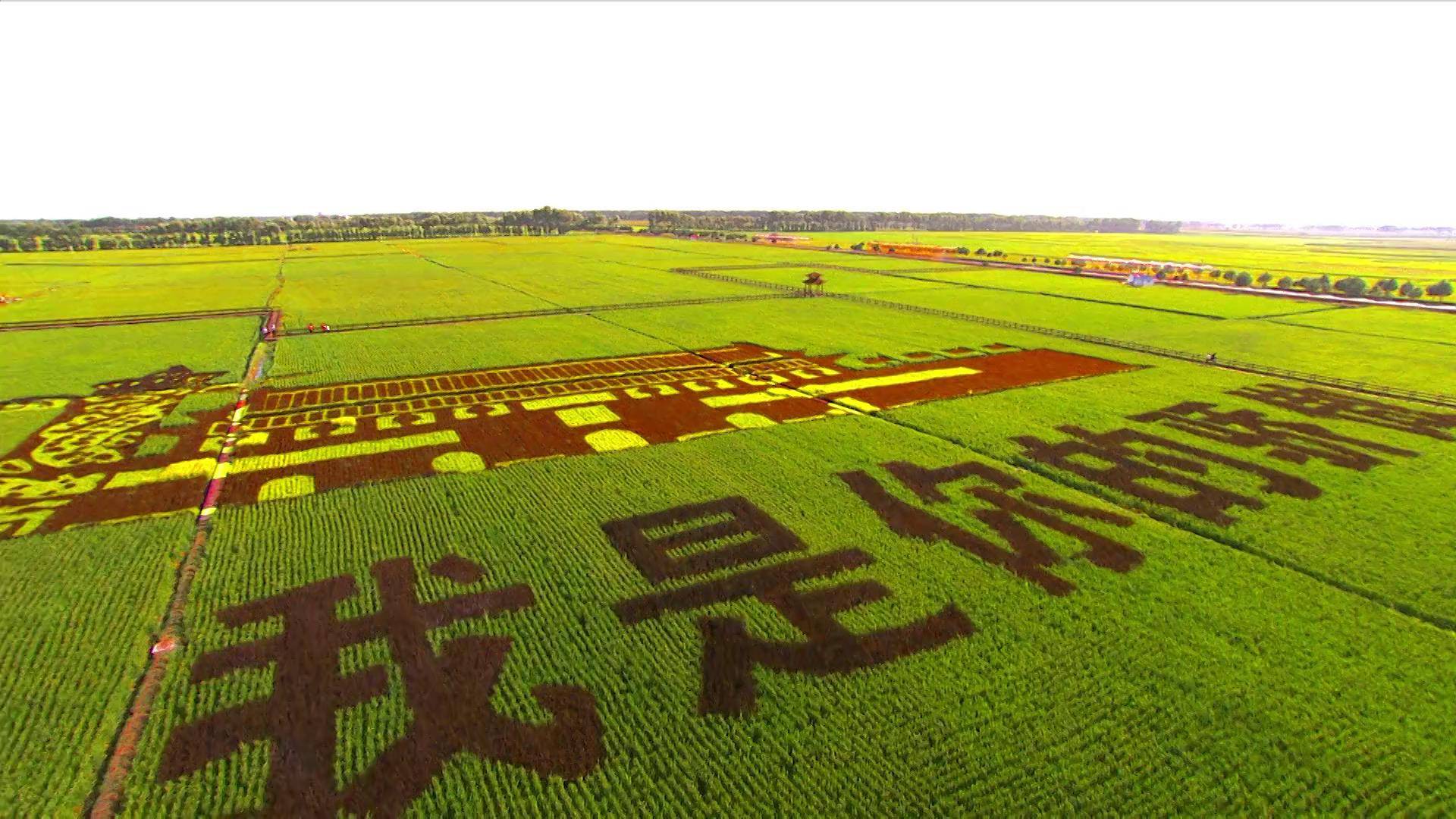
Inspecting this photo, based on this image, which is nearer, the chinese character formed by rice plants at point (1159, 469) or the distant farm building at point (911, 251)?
the chinese character formed by rice plants at point (1159, 469)

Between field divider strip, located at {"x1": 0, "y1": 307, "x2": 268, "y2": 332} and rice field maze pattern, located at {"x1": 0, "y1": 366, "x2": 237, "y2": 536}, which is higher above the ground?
field divider strip, located at {"x1": 0, "y1": 307, "x2": 268, "y2": 332}

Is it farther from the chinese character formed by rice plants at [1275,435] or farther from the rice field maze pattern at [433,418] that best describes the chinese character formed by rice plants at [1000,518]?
the chinese character formed by rice plants at [1275,435]

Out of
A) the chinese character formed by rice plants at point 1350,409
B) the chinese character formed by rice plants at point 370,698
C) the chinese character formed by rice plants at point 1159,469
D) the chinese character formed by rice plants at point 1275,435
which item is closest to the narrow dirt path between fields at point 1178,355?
the chinese character formed by rice plants at point 1350,409

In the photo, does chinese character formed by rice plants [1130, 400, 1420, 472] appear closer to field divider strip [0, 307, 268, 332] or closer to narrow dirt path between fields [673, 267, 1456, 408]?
narrow dirt path between fields [673, 267, 1456, 408]

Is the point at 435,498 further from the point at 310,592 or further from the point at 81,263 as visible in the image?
the point at 81,263

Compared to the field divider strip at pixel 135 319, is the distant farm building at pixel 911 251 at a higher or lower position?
higher

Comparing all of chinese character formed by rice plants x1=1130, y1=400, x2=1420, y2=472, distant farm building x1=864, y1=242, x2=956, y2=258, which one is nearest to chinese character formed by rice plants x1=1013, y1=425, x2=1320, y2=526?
chinese character formed by rice plants x1=1130, y1=400, x2=1420, y2=472
